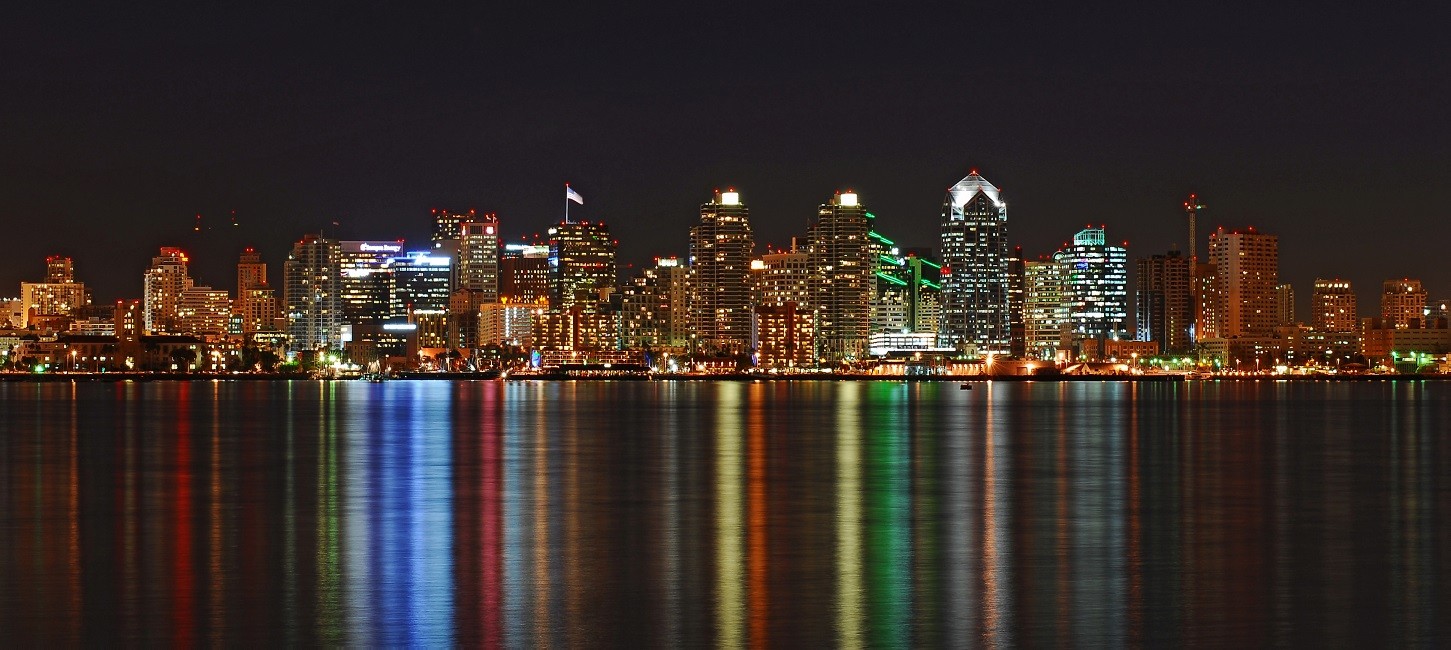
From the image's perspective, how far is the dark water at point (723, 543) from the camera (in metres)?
18.9

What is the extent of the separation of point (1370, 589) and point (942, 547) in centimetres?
668

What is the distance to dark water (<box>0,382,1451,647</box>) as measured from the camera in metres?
18.9

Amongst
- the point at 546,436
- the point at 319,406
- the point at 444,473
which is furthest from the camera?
the point at 319,406

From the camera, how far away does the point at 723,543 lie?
87.9 ft

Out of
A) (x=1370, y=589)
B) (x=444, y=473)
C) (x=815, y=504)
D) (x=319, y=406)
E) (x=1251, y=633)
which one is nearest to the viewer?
(x=1251, y=633)

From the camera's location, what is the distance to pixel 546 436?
6456cm

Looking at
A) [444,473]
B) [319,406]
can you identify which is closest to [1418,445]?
[444,473]

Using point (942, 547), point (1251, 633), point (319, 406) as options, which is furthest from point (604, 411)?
point (1251, 633)

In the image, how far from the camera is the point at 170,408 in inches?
3952

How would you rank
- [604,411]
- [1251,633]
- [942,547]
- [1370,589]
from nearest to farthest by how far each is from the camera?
[1251,633] < [1370,589] < [942,547] < [604,411]

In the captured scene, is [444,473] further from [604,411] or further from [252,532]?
[604,411]

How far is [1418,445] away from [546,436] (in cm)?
3227

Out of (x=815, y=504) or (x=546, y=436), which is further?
(x=546, y=436)

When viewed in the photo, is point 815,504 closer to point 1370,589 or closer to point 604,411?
point 1370,589
